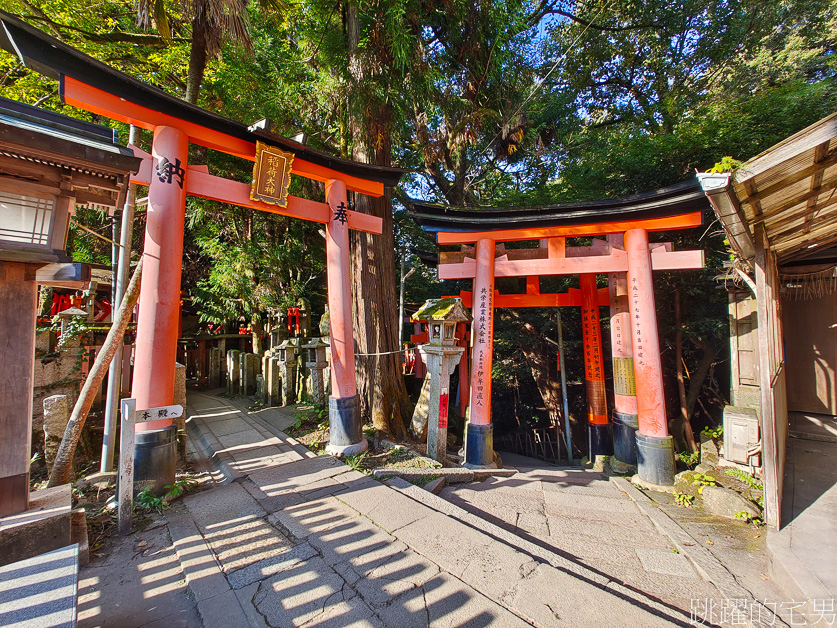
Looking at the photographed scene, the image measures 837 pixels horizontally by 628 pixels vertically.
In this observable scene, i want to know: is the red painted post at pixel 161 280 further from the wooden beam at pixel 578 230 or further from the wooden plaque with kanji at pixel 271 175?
the wooden beam at pixel 578 230

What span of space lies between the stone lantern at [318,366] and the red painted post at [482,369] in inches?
135

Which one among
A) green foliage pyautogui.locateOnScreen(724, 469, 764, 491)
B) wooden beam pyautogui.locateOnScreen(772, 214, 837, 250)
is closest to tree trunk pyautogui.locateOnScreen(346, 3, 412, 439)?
green foliage pyautogui.locateOnScreen(724, 469, 764, 491)

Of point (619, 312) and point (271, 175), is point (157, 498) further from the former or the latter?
point (619, 312)

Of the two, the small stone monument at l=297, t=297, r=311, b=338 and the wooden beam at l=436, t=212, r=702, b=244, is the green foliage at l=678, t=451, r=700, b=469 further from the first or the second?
the small stone monument at l=297, t=297, r=311, b=338

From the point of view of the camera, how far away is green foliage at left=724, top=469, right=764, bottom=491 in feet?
16.6

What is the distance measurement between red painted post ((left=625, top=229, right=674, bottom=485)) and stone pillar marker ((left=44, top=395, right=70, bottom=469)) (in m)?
8.83

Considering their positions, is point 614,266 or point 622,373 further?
point 622,373

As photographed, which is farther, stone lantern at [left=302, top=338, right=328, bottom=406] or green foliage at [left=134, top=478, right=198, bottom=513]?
stone lantern at [left=302, top=338, right=328, bottom=406]

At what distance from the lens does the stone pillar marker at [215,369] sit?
15461mm

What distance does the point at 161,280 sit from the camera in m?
4.49

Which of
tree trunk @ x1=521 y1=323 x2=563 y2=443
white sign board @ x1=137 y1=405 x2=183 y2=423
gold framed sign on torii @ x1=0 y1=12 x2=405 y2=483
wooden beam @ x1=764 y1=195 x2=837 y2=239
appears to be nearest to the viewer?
white sign board @ x1=137 y1=405 x2=183 y2=423

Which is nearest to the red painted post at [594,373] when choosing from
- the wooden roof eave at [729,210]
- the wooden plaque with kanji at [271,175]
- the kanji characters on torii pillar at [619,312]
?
the kanji characters on torii pillar at [619,312]

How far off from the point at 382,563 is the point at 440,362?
Answer: 3.60m

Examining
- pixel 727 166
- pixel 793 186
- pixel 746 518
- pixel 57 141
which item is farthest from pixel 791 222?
pixel 57 141
